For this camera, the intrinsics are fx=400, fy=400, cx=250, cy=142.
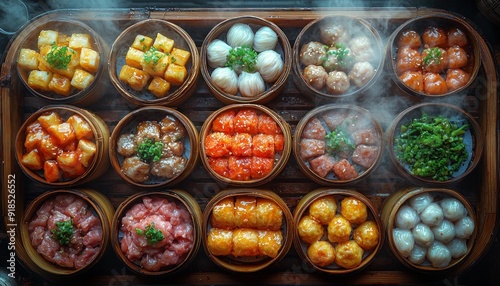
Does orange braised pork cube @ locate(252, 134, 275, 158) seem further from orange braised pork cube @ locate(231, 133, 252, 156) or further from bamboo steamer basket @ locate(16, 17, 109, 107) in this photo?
bamboo steamer basket @ locate(16, 17, 109, 107)

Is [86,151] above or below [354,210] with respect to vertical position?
above

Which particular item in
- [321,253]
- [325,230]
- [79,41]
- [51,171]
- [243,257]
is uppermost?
[79,41]

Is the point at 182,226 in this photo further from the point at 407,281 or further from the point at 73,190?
the point at 407,281

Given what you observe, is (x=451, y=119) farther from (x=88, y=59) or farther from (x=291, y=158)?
(x=88, y=59)

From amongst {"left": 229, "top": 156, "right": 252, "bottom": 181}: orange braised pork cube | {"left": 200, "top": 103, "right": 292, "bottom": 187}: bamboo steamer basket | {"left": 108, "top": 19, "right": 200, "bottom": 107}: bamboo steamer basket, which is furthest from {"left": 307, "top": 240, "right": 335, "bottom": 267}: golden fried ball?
{"left": 108, "top": 19, "right": 200, "bottom": 107}: bamboo steamer basket

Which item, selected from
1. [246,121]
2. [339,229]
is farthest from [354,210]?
[246,121]

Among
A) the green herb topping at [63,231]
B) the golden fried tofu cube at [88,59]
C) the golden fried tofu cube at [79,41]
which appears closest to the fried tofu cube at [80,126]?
the golden fried tofu cube at [88,59]
